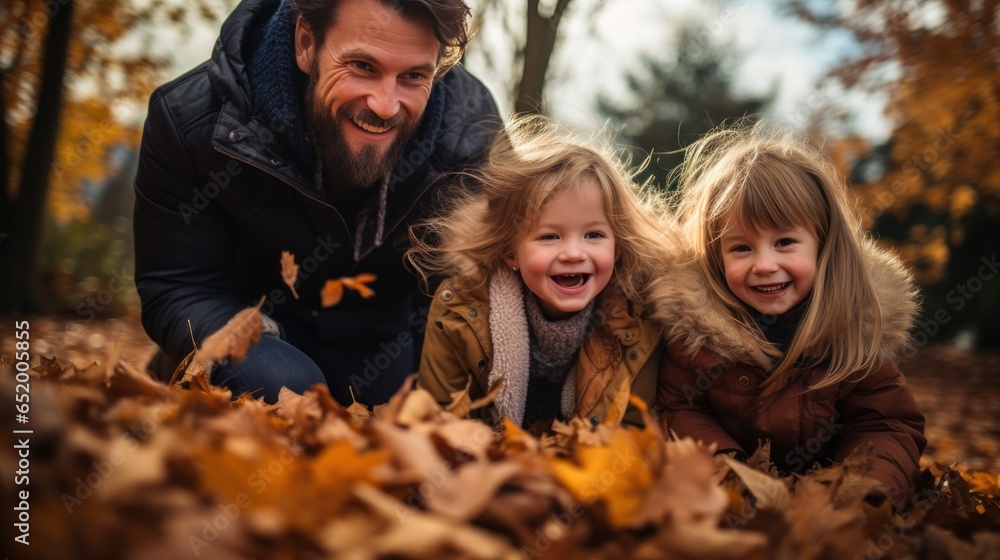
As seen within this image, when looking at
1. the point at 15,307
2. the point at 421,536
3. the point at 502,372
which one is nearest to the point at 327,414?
the point at 421,536

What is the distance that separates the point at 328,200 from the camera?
270cm

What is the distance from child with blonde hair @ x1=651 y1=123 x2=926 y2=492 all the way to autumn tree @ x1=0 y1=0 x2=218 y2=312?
7.22 meters

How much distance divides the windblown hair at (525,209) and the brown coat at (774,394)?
8.2 inches

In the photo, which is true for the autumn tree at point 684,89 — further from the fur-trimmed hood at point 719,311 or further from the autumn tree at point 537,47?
the fur-trimmed hood at point 719,311

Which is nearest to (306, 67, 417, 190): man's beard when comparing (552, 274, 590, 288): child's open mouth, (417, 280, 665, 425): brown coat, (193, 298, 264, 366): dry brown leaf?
(417, 280, 665, 425): brown coat

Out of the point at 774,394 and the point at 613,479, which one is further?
the point at 774,394

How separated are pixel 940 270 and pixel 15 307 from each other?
468 inches

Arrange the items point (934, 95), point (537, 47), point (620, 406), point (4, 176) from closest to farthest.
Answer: point (620, 406) → point (537, 47) → point (934, 95) → point (4, 176)

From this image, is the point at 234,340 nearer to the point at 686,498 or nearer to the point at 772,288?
the point at 686,498

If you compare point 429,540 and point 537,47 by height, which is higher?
point 537,47

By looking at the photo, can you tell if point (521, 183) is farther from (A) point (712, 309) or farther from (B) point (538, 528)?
(B) point (538, 528)

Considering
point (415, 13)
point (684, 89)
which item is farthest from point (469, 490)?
point (684, 89)

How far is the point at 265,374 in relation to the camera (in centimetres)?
239

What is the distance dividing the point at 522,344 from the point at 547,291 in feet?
0.71
